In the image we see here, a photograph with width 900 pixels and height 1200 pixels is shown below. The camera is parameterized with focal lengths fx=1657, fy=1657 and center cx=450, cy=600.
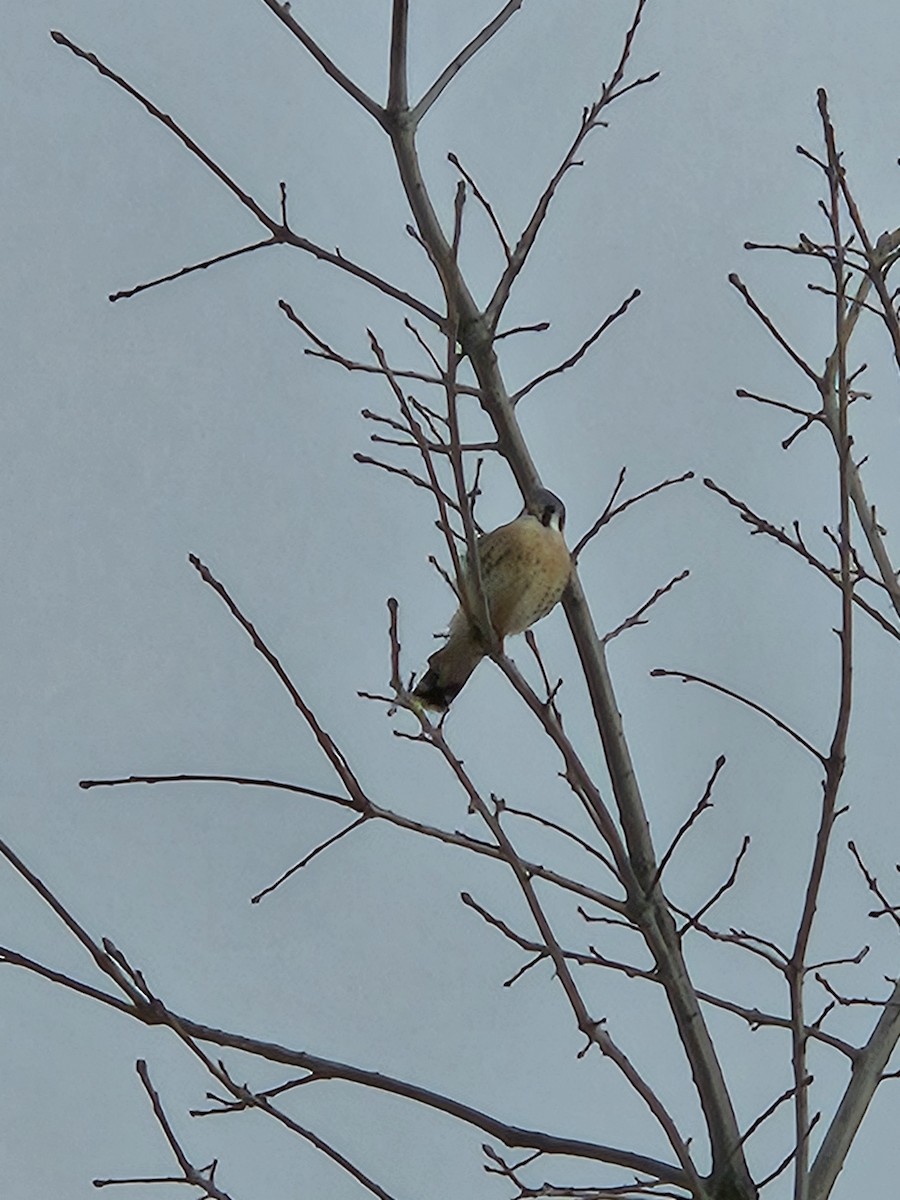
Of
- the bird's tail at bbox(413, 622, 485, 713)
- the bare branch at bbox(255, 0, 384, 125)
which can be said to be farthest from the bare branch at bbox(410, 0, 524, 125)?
the bird's tail at bbox(413, 622, 485, 713)

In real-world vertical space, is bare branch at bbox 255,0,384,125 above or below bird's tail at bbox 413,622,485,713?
above

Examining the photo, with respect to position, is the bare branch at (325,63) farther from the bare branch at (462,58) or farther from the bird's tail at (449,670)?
the bird's tail at (449,670)

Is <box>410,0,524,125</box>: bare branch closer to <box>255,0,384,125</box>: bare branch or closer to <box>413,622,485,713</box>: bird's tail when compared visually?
<box>255,0,384,125</box>: bare branch

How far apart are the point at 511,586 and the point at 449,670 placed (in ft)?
0.69

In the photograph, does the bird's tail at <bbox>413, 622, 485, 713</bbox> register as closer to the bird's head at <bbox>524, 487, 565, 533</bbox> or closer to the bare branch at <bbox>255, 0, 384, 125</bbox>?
the bird's head at <bbox>524, 487, 565, 533</bbox>

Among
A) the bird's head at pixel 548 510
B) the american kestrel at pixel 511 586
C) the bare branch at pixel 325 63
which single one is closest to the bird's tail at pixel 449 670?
the american kestrel at pixel 511 586

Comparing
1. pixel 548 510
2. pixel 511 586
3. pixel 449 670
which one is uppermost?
pixel 548 510

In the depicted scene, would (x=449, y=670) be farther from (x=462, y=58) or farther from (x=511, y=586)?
(x=462, y=58)

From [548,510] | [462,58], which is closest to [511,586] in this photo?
[548,510]

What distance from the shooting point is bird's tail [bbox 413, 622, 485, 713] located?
2.98m

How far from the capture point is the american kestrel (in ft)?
9.83

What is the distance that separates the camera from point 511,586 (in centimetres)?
310

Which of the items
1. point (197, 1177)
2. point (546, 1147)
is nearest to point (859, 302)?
point (546, 1147)

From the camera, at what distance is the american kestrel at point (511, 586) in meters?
3.00
